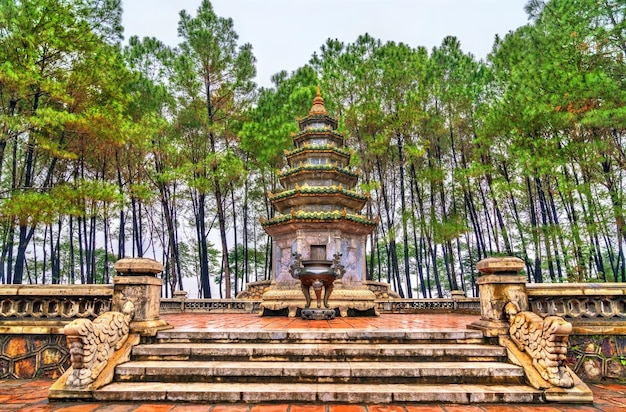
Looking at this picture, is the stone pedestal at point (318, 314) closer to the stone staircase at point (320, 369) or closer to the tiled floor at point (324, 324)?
the tiled floor at point (324, 324)

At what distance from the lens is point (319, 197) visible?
11188 mm

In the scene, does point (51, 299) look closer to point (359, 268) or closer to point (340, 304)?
point (340, 304)

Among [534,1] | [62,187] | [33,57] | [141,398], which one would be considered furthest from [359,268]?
[534,1]

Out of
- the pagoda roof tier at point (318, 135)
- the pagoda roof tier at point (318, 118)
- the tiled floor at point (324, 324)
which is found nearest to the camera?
the tiled floor at point (324, 324)

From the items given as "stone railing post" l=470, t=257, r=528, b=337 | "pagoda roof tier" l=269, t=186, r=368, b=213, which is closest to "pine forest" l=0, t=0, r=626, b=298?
"pagoda roof tier" l=269, t=186, r=368, b=213

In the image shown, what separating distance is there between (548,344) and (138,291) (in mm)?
5413

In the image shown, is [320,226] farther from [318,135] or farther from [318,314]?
[318,135]

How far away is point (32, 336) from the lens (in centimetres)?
501

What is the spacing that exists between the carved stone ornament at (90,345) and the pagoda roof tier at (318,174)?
7969 millimetres

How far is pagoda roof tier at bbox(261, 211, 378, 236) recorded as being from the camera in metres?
10.4

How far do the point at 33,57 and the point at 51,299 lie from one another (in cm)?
877

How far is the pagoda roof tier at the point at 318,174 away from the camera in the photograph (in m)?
11.7

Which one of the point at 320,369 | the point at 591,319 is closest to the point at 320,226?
the point at 320,369

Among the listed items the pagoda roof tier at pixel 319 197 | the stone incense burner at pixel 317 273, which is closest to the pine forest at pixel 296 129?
the pagoda roof tier at pixel 319 197
